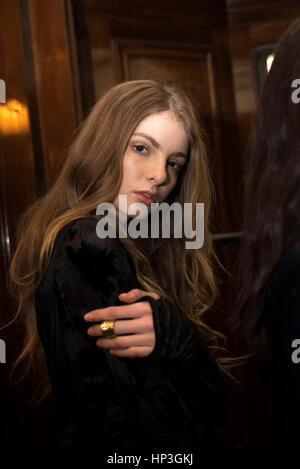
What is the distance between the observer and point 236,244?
942mm

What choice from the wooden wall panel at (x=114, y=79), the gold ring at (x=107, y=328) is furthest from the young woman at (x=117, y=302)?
the wooden wall panel at (x=114, y=79)

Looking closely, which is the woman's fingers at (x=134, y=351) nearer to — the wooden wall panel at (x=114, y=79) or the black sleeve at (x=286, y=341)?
the black sleeve at (x=286, y=341)

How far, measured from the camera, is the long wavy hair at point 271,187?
356 mm

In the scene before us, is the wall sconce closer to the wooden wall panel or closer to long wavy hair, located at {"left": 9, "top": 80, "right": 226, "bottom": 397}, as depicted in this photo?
the wooden wall panel

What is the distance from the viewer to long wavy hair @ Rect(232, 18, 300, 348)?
0.36 meters

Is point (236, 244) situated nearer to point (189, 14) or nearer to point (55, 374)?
point (55, 374)

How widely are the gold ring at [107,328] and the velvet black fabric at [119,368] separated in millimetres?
15

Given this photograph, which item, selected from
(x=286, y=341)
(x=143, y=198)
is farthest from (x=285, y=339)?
(x=143, y=198)

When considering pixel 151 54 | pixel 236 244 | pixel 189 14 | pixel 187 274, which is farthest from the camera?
pixel 189 14

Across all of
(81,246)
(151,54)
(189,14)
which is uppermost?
(189,14)

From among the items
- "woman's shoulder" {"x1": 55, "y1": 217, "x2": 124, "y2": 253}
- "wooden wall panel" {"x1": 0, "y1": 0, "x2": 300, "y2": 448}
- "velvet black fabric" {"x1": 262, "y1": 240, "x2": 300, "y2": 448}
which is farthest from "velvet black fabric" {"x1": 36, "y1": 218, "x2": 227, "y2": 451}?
"wooden wall panel" {"x1": 0, "y1": 0, "x2": 300, "y2": 448}

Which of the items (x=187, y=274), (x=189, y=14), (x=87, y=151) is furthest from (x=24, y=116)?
(x=189, y=14)

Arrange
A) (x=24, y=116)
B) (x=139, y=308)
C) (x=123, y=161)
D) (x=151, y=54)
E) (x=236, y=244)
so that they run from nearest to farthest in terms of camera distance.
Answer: (x=139, y=308) < (x=123, y=161) < (x=24, y=116) < (x=236, y=244) < (x=151, y=54)

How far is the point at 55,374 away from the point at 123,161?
23cm
